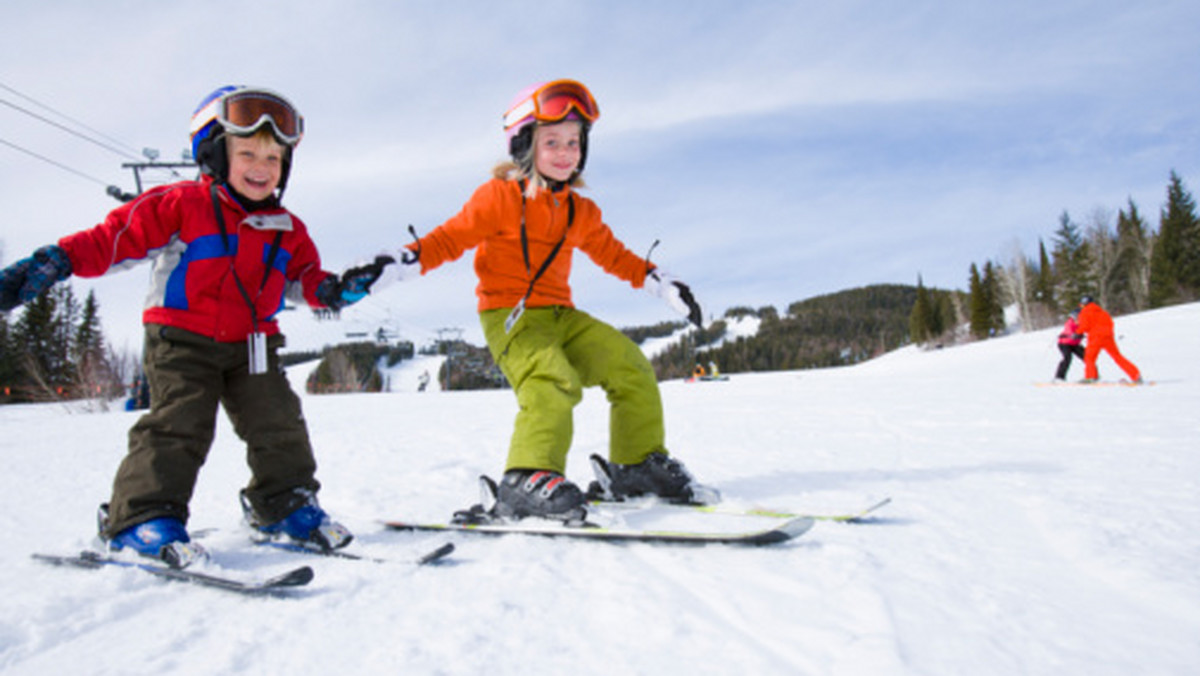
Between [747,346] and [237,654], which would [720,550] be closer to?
[237,654]

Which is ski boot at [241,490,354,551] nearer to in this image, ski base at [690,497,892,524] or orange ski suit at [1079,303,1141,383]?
ski base at [690,497,892,524]

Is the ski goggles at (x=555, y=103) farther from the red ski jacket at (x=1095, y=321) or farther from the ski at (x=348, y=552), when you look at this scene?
the red ski jacket at (x=1095, y=321)

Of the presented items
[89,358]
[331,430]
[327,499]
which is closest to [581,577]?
[327,499]

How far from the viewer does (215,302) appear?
235cm

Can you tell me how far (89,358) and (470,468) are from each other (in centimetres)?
2797

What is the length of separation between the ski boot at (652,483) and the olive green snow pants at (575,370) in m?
0.06

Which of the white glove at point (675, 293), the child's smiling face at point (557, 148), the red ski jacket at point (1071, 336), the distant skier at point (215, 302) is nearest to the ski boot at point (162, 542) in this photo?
the distant skier at point (215, 302)

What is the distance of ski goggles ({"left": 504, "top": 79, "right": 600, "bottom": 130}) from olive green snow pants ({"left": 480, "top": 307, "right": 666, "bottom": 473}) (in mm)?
938

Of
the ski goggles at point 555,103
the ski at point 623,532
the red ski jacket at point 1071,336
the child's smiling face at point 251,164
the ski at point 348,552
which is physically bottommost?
the ski at point 623,532

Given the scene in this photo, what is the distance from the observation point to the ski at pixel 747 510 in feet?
7.14

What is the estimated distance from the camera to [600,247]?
3426 mm

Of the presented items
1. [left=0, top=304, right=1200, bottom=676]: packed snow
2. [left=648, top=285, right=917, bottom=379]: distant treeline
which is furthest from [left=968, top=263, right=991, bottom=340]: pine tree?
[left=0, top=304, right=1200, bottom=676]: packed snow

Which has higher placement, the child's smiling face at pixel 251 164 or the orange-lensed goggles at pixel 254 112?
the orange-lensed goggles at pixel 254 112

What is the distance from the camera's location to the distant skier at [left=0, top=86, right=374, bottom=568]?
2.05 m
